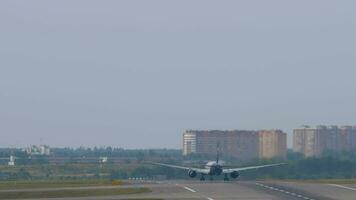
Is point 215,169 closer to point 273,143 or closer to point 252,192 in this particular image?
point 252,192

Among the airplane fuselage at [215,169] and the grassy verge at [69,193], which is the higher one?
the airplane fuselage at [215,169]

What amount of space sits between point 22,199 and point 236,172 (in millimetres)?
39774

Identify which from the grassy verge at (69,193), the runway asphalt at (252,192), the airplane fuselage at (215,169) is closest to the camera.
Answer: the runway asphalt at (252,192)

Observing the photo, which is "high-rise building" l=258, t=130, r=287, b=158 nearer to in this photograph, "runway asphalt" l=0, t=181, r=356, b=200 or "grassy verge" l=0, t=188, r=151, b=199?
"runway asphalt" l=0, t=181, r=356, b=200

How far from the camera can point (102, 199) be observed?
63.7m

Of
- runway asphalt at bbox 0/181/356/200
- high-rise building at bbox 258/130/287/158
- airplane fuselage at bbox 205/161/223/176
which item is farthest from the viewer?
high-rise building at bbox 258/130/287/158

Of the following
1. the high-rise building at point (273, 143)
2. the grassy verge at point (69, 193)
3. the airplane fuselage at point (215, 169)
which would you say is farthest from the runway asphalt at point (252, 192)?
the high-rise building at point (273, 143)

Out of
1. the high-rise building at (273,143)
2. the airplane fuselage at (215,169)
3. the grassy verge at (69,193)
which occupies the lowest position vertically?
the grassy verge at (69,193)

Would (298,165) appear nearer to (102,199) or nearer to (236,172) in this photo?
(236,172)

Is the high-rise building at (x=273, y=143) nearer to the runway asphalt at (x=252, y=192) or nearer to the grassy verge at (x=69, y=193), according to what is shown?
the runway asphalt at (x=252, y=192)

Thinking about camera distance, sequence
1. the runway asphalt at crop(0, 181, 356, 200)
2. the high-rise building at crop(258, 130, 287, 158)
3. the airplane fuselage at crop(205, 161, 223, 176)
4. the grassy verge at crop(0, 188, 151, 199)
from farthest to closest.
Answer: the high-rise building at crop(258, 130, 287, 158) < the airplane fuselage at crop(205, 161, 223, 176) < the grassy verge at crop(0, 188, 151, 199) < the runway asphalt at crop(0, 181, 356, 200)

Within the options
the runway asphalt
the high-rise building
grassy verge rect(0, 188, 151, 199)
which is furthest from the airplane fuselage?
the high-rise building

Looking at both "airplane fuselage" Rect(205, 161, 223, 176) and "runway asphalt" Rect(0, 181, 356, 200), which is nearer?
"runway asphalt" Rect(0, 181, 356, 200)

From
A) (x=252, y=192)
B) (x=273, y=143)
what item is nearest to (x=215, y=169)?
(x=252, y=192)
